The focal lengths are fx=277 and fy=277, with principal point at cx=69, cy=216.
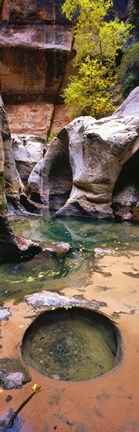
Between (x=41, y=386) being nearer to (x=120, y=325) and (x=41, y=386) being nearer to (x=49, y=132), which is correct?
(x=120, y=325)

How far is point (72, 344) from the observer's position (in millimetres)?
2619

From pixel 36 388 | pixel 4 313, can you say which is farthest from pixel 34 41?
pixel 36 388

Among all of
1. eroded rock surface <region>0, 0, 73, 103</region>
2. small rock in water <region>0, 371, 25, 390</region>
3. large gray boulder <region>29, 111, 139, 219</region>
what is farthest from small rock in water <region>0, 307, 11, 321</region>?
eroded rock surface <region>0, 0, 73, 103</region>

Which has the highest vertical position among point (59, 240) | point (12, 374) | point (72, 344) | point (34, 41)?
point (34, 41)

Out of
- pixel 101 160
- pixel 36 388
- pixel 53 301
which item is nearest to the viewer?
pixel 36 388

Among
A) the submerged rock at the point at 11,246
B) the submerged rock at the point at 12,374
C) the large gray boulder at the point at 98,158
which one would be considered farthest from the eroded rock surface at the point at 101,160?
the submerged rock at the point at 12,374

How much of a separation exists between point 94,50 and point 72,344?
19183mm

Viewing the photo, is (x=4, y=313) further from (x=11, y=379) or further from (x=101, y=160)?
(x=101, y=160)

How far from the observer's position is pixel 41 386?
203 centimetres

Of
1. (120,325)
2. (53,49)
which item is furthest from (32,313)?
(53,49)

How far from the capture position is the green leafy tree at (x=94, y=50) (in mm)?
16938

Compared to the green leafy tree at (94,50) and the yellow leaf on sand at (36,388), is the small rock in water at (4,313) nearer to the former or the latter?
the yellow leaf on sand at (36,388)

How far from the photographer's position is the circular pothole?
2307 mm

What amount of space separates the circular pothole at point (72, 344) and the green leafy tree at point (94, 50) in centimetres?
1619
